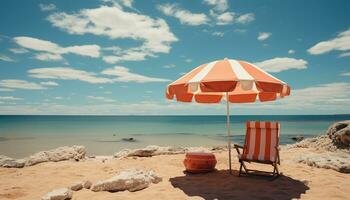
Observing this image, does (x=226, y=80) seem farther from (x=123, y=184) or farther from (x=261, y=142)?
(x=123, y=184)

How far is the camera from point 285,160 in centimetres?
781

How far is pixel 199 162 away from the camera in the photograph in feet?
19.7

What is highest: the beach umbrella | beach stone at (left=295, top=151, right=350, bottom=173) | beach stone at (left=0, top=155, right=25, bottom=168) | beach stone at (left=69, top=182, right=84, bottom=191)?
the beach umbrella

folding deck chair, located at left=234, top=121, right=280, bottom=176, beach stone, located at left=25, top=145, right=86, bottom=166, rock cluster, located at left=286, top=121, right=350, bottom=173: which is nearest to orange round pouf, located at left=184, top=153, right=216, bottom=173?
folding deck chair, located at left=234, top=121, right=280, bottom=176

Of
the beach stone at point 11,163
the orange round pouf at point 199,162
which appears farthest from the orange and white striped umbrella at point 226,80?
the beach stone at point 11,163

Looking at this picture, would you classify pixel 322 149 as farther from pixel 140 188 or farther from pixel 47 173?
pixel 47 173

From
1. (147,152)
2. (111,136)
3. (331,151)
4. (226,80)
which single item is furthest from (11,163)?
(111,136)

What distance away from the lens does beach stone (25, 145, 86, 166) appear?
805 cm

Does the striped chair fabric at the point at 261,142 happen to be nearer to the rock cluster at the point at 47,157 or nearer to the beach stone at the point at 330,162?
the beach stone at the point at 330,162

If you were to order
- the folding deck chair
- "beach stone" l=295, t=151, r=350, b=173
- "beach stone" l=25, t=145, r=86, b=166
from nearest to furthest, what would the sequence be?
the folding deck chair → "beach stone" l=295, t=151, r=350, b=173 → "beach stone" l=25, t=145, r=86, b=166

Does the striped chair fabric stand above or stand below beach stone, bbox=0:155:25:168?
above

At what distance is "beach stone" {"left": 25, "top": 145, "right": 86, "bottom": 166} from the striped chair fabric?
543cm

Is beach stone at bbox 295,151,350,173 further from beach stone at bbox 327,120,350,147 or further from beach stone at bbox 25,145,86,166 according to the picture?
beach stone at bbox 25,145,86,166

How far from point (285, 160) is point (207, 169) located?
2921mm
